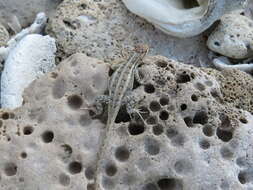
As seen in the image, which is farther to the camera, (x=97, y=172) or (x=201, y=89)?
(x=201, y=89)

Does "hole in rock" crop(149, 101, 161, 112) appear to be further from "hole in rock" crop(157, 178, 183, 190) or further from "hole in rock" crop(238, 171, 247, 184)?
"hole in rock" crop(238, 171, 247, 184)

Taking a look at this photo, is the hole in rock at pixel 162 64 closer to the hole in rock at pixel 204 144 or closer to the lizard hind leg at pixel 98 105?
the lizard hind leg at pixel 98 105

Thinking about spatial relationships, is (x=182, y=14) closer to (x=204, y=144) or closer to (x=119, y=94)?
(x=119, y=94)

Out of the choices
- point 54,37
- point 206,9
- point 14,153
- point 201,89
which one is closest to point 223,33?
point 206,9

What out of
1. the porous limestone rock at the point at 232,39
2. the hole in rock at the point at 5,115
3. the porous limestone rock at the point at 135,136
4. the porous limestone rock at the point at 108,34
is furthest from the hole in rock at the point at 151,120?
the porous limestone rock at the point at 232,39

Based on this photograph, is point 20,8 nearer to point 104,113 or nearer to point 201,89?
point 104,113

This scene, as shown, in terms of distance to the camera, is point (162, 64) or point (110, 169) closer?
point (110, 169)

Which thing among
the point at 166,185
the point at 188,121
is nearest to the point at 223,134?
the point at 188,121
